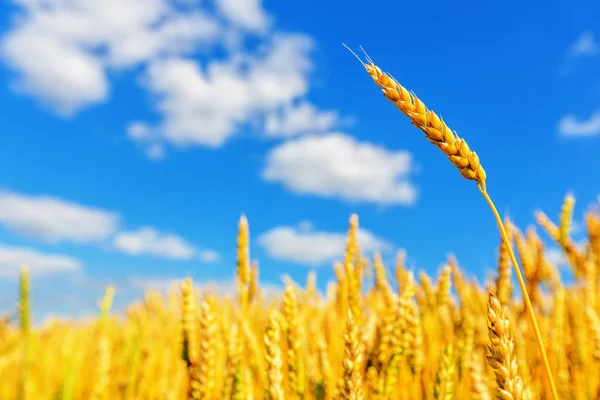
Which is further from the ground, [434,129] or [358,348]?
[434,129]

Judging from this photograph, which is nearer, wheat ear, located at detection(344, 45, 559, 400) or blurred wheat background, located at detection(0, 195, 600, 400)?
wheat ear, located at detection(344, 45, 559, 400)

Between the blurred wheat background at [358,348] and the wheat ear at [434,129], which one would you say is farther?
the blurred wheat background at [358,348]

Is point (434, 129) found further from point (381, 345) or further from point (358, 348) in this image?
point (381, 345)

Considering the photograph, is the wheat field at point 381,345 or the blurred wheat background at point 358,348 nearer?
the wheat field at point 381,345

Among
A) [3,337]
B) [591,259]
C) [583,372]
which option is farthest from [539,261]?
[3,337]

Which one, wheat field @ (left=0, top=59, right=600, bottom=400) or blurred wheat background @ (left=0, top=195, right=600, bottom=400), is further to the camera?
blurred wheat background @ (left=0, top=195, right=600, bottom=400)

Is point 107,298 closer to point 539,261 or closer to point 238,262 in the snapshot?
point 238,262

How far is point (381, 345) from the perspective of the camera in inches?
71.9

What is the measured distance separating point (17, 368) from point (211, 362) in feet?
9.76

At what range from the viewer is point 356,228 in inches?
111

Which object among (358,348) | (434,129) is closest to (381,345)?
(358,348)

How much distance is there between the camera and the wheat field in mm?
982

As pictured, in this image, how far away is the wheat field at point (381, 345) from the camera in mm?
982

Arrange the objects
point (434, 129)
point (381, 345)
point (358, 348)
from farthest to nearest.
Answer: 1. point (381, 345)
2. point (358, 348)
3. point (434, 129)
